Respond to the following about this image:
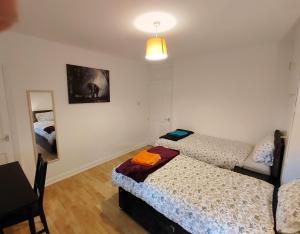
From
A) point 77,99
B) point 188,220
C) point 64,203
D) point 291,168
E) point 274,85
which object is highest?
point 274,85

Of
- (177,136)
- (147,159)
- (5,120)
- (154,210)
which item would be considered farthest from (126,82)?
(154,210)

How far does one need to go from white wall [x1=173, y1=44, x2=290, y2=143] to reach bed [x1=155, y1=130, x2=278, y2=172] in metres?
0.34

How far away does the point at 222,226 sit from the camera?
1252 millimetres

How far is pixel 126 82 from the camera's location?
3820 millimetres

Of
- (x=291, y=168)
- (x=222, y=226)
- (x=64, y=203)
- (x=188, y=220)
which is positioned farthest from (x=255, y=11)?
(x=64, y=203)

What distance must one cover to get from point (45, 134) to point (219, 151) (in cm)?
284

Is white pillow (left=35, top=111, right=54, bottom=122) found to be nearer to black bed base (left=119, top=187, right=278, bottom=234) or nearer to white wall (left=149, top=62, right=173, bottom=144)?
black bed base (left=119, top=187, right=278, bottom=234)

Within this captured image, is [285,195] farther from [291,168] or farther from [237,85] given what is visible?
[237,85]

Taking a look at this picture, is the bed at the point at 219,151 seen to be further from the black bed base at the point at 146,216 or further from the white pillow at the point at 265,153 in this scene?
the black bed base at the point at 146,216

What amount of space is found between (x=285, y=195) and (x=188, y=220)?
0.81 m

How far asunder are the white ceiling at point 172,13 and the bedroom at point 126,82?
0.01 metres

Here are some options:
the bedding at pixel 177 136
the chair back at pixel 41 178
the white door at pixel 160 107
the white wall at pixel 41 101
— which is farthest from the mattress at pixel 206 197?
the white door at pixel 160 107

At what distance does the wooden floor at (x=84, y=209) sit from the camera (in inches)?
73.2

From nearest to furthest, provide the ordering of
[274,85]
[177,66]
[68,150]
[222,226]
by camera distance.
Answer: [222,226] < [274,85] < [68,150] < [177,66]
